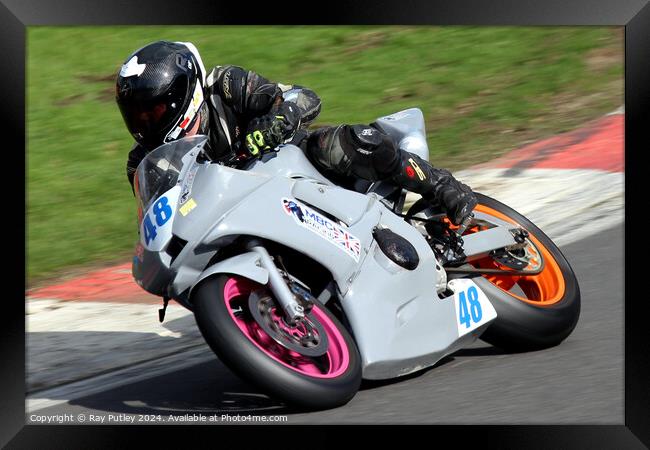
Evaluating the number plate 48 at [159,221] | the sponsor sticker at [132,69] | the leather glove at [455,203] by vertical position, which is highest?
the sponsor sticker at [132,69]

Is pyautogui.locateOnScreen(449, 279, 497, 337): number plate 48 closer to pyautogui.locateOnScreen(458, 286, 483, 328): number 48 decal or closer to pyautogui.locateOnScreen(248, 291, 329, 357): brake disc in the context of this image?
Result: pyautogui.locateOnScreen(458, 286, 483, 328): number 48 decal

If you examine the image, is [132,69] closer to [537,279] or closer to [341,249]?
[341,249]

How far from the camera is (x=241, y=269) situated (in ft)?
17.1

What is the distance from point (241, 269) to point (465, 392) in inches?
47.3

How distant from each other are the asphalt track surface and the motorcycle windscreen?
1.03 m

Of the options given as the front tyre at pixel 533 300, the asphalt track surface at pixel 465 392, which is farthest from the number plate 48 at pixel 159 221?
the front tyre at pixel 533 300

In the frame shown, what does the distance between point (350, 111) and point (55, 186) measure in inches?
103

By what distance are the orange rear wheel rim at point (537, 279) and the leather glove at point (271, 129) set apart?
1400mm

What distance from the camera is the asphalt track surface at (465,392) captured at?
522 cm

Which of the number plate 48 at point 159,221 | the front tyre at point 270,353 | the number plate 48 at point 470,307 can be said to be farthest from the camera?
the number plate 48 at point 470,307

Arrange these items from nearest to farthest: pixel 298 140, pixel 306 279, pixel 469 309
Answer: pixel 306 279, pixel 469 309, pixel 298 140

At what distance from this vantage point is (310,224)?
552 centimetres

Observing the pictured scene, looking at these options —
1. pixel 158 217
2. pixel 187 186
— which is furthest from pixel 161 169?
pixel 158 217

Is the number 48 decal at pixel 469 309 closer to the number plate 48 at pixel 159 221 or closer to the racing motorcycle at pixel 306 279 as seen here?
the racing motorcycle at pixel 306 279
